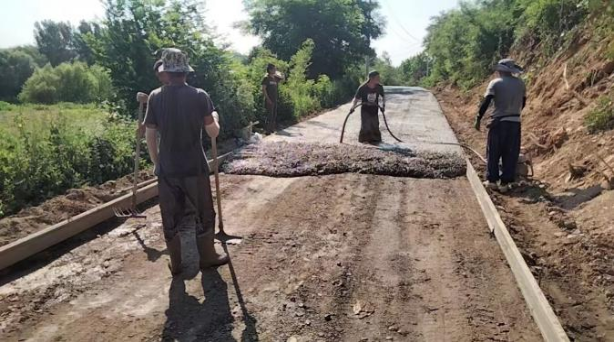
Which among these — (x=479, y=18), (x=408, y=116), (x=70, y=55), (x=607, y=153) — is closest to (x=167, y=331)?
(x=607, y=153)

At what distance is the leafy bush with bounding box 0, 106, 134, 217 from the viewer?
666 cm

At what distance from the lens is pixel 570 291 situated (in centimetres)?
421

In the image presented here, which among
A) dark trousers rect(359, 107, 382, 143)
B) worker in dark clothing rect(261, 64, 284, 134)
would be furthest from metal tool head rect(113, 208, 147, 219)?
worker in dark clothing rect(261, 64, 284, 134)

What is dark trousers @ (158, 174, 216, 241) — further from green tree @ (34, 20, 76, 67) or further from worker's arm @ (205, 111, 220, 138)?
green tree @ (34, 20, 76, 67)

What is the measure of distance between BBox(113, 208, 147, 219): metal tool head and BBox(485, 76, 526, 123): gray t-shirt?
4.82 meters

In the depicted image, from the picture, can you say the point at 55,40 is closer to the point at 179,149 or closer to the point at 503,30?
the point at 503,30

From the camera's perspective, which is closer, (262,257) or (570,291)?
(570,291)

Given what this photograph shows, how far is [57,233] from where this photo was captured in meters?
5.26

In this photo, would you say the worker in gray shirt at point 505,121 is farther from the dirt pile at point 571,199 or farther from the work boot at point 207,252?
the work boot at point 207,252

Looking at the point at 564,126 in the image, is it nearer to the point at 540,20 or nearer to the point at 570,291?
the point at 570,291

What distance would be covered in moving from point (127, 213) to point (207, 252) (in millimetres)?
2184

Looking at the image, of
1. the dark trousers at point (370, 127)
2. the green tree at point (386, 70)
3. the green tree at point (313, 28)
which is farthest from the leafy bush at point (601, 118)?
the green tree at point (386, 70)

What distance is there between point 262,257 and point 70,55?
83.5 m

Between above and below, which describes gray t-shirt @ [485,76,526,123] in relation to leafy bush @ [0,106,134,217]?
above
